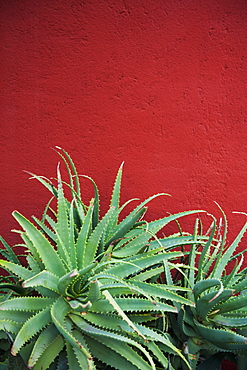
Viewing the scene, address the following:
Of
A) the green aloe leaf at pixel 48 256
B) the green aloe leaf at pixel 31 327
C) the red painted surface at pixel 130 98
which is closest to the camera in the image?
the green aloe leaf at pixel 31 327

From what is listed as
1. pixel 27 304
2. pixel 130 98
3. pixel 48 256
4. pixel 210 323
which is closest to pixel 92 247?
pixel 48 256

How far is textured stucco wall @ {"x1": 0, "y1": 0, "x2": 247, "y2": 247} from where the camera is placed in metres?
1.58

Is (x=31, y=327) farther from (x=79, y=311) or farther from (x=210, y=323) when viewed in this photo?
(x=210, y=323)

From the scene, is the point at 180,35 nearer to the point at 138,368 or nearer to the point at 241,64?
the point at 241,64

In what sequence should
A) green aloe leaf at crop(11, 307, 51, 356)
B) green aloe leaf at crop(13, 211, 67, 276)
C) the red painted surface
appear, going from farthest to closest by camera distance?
the red painted surface
green aloe leaf at crop(13, 211, 67, 276)
green aloe leaf at crop(11, 307, 51, 356)

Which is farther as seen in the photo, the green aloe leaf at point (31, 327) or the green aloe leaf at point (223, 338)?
the green aloe leaf at point (223, 338)

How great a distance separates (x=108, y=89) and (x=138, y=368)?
1107 millimetres

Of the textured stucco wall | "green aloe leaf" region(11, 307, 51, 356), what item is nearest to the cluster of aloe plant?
"green aloe leaf" region(11, 307, 51, 356)

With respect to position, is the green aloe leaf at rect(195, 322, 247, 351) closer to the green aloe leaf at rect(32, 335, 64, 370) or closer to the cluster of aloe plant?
the cluster of aloe plant

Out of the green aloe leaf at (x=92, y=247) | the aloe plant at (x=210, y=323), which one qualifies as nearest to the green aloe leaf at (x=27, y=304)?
the green aloe leaf at (x=92, y=247)

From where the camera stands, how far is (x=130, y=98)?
63.2 inches

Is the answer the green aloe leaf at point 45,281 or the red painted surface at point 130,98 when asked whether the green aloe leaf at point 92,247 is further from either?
the red painted surface at point 130,98

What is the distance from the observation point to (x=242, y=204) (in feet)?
5.17

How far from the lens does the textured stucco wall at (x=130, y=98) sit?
1578 mm
